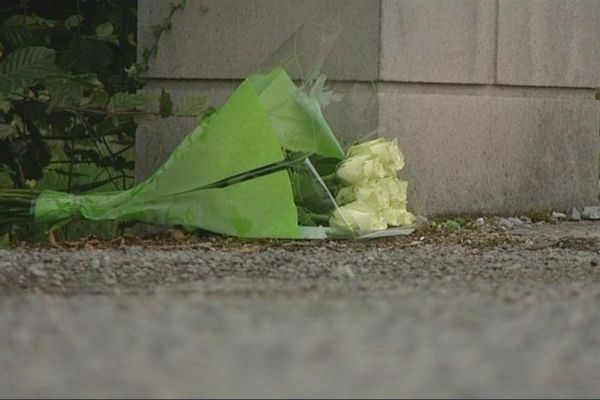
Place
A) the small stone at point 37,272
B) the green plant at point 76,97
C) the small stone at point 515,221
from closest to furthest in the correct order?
1. the small stone at point 37,272
2. the green plant at point 76,97
3. the small stone at point 515,221

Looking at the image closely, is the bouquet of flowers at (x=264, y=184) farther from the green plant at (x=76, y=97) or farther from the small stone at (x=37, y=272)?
the small stone at (x=37, y=272)

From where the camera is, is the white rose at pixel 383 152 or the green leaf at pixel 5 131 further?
the green leaf at pixel 5 131

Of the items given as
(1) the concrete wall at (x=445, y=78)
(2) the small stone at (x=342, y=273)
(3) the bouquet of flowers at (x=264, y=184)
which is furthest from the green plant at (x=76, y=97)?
(2) the small stone at (x=342, y=273)

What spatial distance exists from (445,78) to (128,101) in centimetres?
93

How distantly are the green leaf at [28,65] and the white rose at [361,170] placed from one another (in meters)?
0.82

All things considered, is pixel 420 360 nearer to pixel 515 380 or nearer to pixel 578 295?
pixel 515 380

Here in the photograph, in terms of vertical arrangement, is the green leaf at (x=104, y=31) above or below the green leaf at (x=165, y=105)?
above

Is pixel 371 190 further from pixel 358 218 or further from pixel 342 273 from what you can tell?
pixel 342 273

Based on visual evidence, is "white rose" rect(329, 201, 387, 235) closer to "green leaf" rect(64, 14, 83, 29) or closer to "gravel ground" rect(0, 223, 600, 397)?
"gravel ground" rect(0, 223, 600, 397)

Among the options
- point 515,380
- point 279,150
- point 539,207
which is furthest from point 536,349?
point 539,207

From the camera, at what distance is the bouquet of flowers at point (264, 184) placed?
3.30 metres

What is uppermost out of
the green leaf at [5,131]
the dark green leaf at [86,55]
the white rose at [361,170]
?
the dark green leaf at [86,55]

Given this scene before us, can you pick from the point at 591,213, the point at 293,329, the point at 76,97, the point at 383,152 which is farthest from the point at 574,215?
the point at 293,329

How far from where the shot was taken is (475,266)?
294 centimetres
